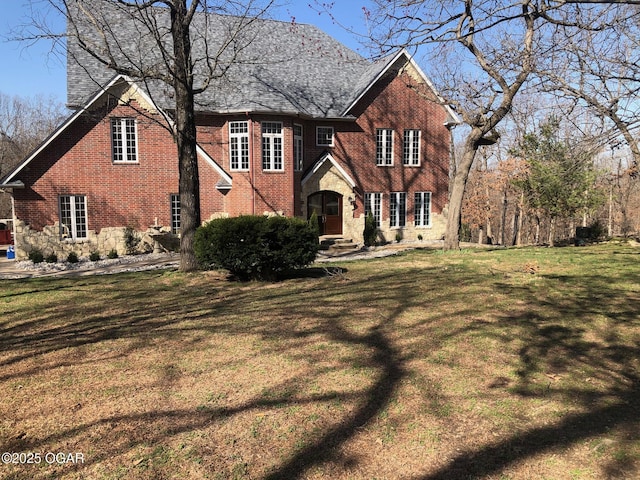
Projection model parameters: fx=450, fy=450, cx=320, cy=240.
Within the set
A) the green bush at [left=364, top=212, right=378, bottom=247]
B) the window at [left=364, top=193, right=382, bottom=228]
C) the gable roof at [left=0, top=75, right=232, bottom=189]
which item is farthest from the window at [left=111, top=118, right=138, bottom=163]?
the window at [left=364, top=193, right=382, bottom=228]

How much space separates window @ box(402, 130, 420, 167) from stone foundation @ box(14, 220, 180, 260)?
12.9m

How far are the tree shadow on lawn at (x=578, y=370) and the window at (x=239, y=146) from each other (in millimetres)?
14055

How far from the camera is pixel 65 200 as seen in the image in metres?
18.6

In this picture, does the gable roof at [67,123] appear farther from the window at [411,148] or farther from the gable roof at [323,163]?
the window at [411,148]

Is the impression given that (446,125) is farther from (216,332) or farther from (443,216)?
(216,332)

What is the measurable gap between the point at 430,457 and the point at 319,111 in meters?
20.2

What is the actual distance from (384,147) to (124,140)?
502 inches

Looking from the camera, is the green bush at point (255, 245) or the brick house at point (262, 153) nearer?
the green bush at point (255, 245)

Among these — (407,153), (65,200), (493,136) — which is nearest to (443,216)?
(407,153)

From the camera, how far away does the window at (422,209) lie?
25.1m

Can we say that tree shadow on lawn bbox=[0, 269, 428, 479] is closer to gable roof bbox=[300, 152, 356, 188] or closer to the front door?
gable roof bbox=[300, 152, 356, 188]

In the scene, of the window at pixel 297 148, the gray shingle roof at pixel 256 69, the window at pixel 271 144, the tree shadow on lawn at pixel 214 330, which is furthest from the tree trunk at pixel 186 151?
the window at pixel 297 148

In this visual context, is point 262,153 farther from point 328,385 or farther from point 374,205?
point 328,385

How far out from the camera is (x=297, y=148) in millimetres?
21734
